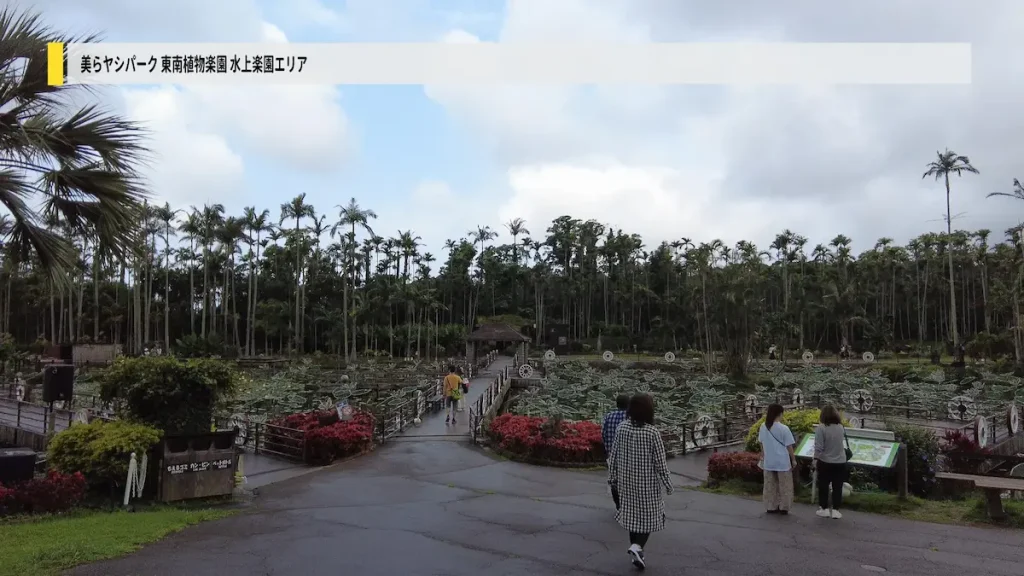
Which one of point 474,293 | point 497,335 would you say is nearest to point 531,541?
point 497,335

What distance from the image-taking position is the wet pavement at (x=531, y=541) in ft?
20.1

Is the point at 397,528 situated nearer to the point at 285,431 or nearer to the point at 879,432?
the point at 879,432

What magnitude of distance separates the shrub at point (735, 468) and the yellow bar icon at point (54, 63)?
1036 centimetres

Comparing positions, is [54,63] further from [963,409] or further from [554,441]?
[963,409]

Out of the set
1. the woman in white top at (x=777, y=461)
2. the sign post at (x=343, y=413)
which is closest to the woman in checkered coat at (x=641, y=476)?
the woman in white top at (x=777, y=461)

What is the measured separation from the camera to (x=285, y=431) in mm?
14703

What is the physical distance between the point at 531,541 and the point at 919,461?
6357mm

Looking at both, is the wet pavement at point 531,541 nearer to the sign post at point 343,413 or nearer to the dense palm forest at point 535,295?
the sign post at point 343,413

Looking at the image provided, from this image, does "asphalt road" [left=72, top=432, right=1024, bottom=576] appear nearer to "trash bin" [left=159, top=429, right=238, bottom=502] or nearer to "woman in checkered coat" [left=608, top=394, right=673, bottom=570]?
"woman in checkered coat" [left=608, top=394, right=673, bottom=570]

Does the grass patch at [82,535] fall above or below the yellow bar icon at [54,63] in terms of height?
below

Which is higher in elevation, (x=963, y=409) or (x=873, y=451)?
(x=873, y=451)

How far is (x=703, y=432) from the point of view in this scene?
15.6 metres

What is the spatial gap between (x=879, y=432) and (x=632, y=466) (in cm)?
551

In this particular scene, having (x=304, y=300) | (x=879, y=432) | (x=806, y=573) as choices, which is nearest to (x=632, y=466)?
(x=806, y=573)
